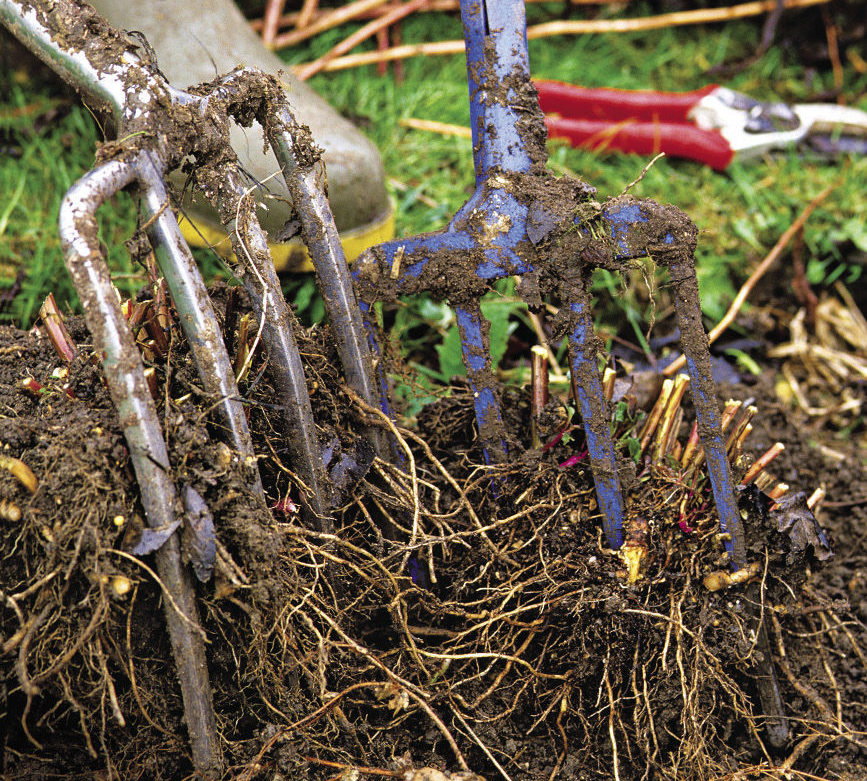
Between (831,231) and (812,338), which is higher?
(831,231)

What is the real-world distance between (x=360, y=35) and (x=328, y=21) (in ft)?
0.42

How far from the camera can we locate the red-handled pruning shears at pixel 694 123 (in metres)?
2.21

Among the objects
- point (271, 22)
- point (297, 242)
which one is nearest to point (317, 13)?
point (271, 22)

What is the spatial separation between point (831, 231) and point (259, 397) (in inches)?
65.4

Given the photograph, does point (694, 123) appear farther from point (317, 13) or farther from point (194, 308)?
point (194, 308)

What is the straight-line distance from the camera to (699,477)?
131 cm

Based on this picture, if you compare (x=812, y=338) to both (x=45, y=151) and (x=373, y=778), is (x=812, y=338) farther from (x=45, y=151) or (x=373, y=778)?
(x=45, y=151)

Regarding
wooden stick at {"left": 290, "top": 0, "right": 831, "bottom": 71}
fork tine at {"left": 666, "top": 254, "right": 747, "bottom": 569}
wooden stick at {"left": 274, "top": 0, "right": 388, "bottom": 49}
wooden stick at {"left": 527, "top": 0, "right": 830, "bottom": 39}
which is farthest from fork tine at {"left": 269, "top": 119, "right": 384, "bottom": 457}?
wooden stick at {"left": 527, "top": 0, "right": 830, "bottom": 39}

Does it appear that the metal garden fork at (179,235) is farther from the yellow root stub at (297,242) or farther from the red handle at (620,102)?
the red handle at (620,102)

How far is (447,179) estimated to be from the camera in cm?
216

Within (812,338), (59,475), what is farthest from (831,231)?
(59,475)

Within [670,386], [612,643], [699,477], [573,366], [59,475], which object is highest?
[59,475]

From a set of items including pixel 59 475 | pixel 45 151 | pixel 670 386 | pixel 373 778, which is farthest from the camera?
pixel 45 151

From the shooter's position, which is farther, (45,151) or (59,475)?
(45,151)
